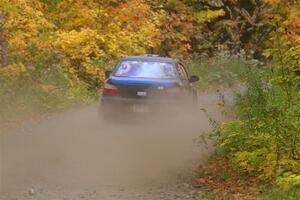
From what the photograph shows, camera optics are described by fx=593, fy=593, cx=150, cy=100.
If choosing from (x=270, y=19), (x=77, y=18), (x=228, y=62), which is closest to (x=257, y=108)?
(x=77, y=18)

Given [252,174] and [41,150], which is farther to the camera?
[41,150]

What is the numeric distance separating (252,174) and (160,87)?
449 centimetres

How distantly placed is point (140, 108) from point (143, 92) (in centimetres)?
37

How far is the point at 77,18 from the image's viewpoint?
77.4ft

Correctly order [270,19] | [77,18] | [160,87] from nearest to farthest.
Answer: [160,87] < [77,18] < [270,19]

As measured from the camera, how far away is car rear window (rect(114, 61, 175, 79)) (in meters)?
13.9

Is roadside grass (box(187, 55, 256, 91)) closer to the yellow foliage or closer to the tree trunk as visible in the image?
the tree trunk

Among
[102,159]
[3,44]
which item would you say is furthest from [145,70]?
[3,44]

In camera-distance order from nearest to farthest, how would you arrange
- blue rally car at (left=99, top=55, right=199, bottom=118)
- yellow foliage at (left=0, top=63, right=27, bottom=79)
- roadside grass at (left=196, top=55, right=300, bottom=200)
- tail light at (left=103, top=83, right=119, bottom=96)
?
roadside grass at (left=196, top=55, right=300, bottom=200)
blue rally car at (left=99, top=55, right=199, bottom=118)
tail light at (left=103, top=83, right=119, bottom=96)
yellow foliage at (left=0, top=63, right=27, bottom=79)

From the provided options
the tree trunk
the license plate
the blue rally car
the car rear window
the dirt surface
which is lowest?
the dirt surface

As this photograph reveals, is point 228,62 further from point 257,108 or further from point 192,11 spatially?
point 257,108

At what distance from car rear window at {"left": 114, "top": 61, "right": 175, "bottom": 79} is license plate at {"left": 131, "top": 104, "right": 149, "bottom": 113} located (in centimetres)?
80

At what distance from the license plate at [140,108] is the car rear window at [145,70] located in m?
0.80

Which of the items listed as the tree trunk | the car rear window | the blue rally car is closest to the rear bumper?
the blue rally car
